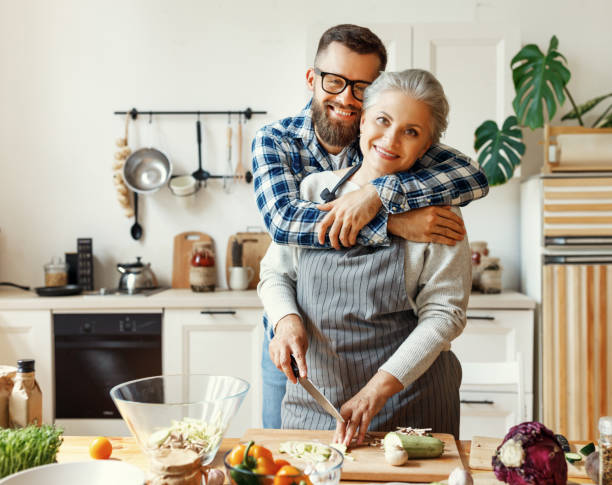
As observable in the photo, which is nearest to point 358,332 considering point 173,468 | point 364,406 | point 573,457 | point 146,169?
point 364,406

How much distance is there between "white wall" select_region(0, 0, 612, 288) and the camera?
3311mm

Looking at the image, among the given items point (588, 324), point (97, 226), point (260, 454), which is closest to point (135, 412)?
point (260, 454)

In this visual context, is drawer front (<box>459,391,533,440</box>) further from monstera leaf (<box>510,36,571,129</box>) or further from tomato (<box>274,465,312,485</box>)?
tomato (<box>274,465,312,485</box>)

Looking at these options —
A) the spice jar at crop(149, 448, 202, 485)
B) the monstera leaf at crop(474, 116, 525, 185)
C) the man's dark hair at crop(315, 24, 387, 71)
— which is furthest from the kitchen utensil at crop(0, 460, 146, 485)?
the monstera leaf at crop(474, 116, 525, 185)

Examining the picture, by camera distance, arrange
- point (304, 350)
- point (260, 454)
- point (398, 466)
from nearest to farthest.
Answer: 1. point (260, 454)
2. point (398, 466)
3. point (304, 350)

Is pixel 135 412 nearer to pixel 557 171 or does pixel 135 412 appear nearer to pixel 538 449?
pixel 538 449

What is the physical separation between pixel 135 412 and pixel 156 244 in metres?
2.65

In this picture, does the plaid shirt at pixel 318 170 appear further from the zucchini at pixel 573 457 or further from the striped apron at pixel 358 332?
the zucchini at pixel 573 457

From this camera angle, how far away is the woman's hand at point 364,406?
110cm

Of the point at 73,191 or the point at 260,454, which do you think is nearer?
the point at 260,454

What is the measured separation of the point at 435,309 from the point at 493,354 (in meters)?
1.70

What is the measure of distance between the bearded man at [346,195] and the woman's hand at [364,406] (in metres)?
0.12

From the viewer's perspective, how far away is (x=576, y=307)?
9.12 feet

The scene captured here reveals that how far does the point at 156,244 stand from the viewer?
3420 mm
